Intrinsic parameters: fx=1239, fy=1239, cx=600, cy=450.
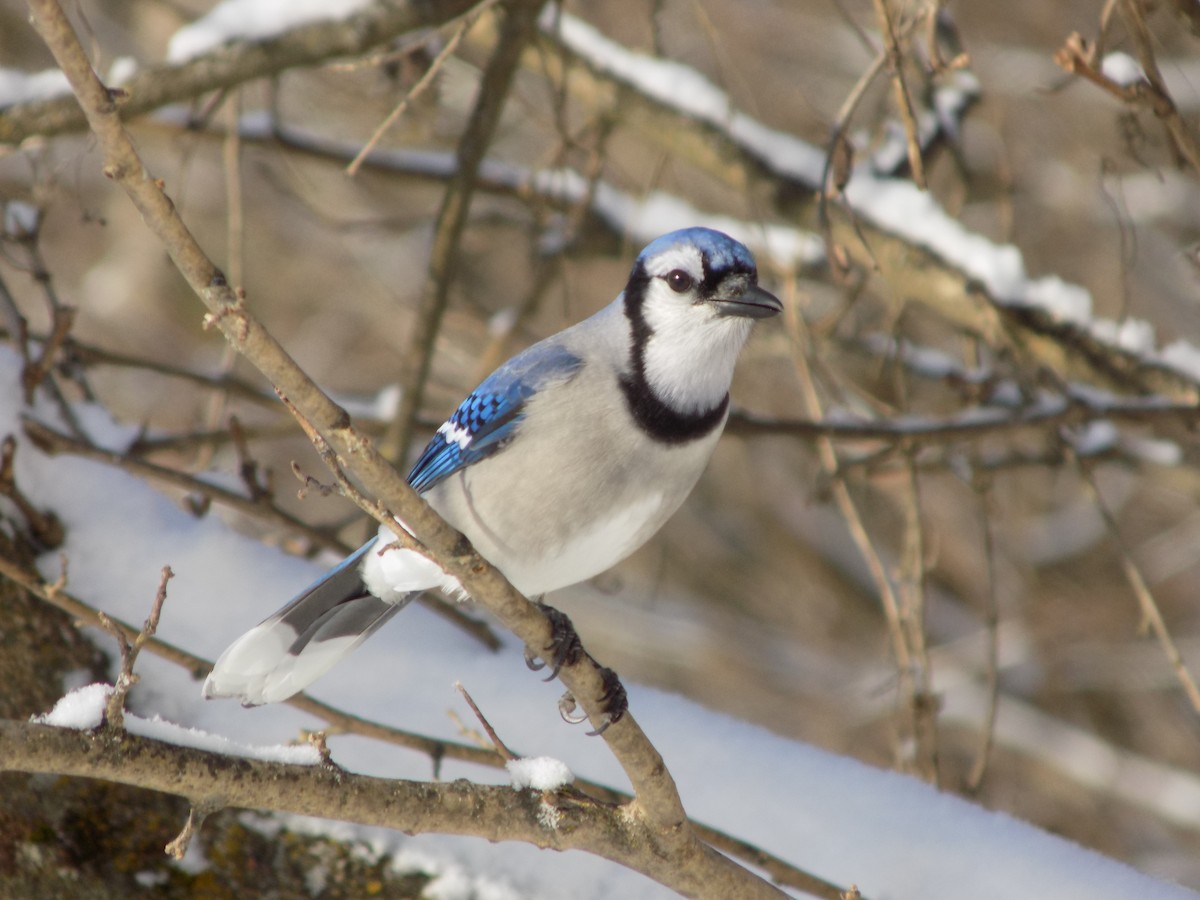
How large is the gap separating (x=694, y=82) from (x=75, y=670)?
8.31 ft

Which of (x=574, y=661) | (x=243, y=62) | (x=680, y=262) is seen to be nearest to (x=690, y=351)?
(x=680, y=262)

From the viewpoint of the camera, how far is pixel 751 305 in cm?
258

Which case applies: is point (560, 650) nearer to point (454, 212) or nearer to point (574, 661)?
point (574, 661)

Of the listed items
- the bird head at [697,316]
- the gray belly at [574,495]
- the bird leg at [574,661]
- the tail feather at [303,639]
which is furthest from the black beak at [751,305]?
the tail feather at [303,639]

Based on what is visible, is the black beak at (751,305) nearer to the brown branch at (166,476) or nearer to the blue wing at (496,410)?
the blue wing at (496,410)

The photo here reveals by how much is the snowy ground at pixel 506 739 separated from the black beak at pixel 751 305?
0.85 meters

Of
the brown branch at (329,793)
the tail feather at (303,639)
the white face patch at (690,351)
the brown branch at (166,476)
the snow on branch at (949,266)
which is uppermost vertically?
the snow on branch at (949,266)

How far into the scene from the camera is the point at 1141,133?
8.65 feet

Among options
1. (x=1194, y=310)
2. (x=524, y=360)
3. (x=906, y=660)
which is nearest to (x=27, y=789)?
(x=524, y=360)

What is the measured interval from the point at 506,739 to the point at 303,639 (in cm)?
46

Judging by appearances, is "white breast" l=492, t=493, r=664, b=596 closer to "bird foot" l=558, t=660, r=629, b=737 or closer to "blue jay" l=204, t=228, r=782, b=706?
"blue jay" l=204, t=228, r=782, b=706

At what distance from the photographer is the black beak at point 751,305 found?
2.56 metres

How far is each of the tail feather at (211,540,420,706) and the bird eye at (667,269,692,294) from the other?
0.85m

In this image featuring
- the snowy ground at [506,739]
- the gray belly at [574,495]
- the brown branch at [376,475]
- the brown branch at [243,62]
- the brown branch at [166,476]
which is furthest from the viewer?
the brown branch at [243,62]
